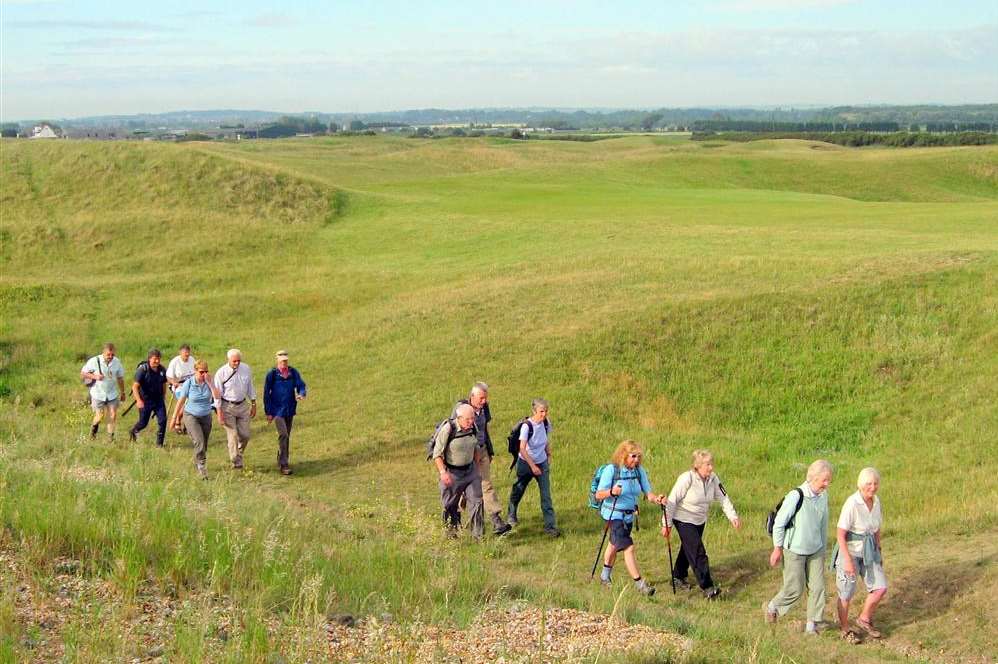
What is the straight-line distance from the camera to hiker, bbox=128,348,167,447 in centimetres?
1598

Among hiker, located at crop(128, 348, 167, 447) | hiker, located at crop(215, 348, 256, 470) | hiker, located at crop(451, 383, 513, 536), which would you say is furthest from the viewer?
hiker, located at crop(128, 348, 167, 447)

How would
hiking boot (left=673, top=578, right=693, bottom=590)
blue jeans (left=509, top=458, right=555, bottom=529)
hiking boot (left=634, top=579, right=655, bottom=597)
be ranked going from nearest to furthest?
hiking boot (left=634, top=579, right=655, bottom=597) < hiking boot (left=673, top=578, right=693, bottom=590) < blue jeans (left=509, top=458, right=555, bottom=529)

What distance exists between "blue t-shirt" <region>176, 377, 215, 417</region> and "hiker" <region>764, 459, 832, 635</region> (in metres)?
9.01

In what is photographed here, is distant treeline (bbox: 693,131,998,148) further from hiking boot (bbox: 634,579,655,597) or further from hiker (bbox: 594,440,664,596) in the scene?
hiking boot (bbox: 634,579,655,597)

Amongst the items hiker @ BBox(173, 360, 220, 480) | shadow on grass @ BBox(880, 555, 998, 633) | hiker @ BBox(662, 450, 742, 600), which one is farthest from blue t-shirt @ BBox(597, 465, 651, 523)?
hiker @ BBox(173, 360, 220, 480)

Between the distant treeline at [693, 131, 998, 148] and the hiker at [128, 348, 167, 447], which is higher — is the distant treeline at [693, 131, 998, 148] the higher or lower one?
the higher one

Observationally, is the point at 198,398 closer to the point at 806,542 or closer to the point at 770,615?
the point at 770,615

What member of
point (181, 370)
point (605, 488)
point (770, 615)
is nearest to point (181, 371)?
point (181, 370)

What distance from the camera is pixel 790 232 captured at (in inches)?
1147

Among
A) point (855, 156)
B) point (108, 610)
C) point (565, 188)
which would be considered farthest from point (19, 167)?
point (855, 156)

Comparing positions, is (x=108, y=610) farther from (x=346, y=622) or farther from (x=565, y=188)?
(x=565, y=188)

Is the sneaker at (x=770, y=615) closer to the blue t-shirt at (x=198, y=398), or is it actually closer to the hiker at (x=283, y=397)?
the hiker at (x=283, y=397)

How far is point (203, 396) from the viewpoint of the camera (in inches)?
576

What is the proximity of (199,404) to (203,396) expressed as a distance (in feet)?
0.45
